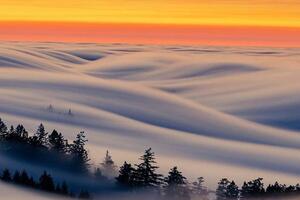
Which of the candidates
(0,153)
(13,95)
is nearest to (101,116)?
(13,95)

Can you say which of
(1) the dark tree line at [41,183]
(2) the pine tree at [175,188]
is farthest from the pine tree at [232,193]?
(1) the dark tree line at [41,183]

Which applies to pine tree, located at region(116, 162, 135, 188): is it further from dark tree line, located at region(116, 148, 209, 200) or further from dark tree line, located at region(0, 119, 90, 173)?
dark tree line, located at region(0, 119, 90, 173)

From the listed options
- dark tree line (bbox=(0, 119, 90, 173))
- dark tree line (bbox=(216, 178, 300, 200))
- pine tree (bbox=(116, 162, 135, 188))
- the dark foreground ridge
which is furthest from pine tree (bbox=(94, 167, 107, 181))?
dark tree line (bbox=(216, 178, 300, 200))

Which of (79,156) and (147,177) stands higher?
(79,156)

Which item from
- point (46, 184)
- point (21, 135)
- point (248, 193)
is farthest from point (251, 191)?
point (21, 135)

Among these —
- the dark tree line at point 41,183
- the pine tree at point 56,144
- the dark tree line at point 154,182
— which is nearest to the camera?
the dark tree line at point 41,183

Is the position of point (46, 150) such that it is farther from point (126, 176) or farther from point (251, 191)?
point (251, 191)

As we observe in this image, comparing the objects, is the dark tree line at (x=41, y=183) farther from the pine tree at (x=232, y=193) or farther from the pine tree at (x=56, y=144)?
the pine tree at (x=232, y=193)
